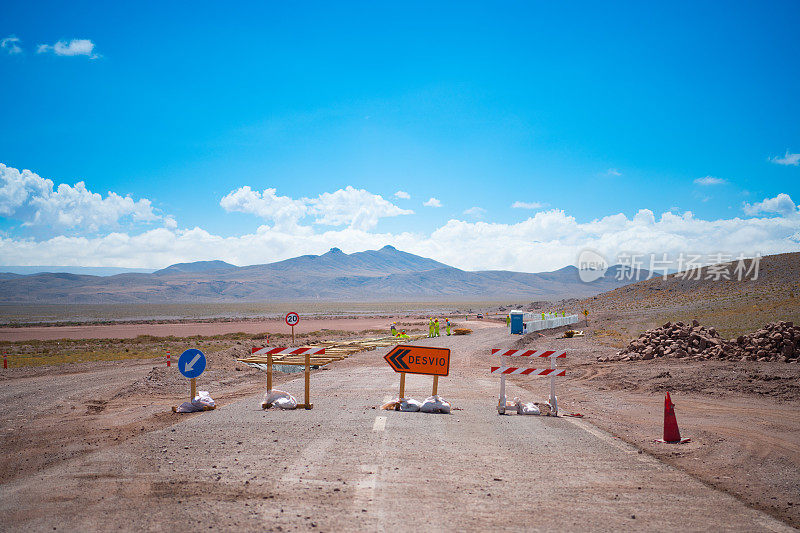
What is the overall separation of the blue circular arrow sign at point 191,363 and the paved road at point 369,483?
3.80 feet

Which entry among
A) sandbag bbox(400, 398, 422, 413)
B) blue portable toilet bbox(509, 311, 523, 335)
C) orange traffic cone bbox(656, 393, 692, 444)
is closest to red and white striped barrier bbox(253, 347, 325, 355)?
sandbag bbox(400, 398, 422, 413)

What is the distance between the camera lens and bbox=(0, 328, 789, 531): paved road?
488 centimetres

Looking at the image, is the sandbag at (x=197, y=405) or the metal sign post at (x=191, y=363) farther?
the sandbag at (x=197, y=405)

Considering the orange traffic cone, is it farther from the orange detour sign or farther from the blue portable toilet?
the blue portable toilet

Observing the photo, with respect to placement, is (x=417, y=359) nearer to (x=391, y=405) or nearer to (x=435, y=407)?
(x=435, y=407)

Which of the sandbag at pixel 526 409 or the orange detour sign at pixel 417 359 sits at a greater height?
the orange detour sign at pixel 417 359

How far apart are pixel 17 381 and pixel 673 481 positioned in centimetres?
2096

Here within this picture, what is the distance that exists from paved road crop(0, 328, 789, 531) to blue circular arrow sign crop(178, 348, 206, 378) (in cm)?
116

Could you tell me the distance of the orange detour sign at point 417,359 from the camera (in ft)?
32.8

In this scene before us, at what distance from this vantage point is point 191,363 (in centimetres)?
988

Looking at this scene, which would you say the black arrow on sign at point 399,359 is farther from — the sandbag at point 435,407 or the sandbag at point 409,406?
the sandbag at point 435,407

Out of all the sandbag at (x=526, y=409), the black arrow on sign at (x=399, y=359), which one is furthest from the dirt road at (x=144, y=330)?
the black arrow on sign at (x=399, y=359)

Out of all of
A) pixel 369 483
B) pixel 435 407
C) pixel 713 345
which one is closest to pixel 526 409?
pixel 435 407

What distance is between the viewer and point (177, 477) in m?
5.97
